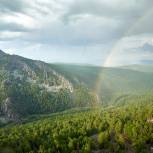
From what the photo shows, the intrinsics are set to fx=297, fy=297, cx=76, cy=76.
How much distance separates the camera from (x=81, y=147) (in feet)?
535

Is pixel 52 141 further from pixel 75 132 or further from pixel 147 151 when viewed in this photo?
pixel 147 151

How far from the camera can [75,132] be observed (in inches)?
7820

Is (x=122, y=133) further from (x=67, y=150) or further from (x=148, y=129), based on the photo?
(x=67, y=150)

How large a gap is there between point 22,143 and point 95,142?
142ft

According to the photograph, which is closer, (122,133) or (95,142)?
(95,142)

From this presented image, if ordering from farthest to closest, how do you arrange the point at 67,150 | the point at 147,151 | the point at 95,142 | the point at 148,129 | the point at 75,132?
1. the point at 75,132
2. the point at 148,129
3. the point at 95,142
4. the point at 67,150
5. the point at 147,151

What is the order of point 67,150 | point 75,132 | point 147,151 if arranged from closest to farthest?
point 147,151
point 67,150
point 75,132

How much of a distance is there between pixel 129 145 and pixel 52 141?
1773 inches

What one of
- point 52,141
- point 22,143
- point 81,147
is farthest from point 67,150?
point 22,143

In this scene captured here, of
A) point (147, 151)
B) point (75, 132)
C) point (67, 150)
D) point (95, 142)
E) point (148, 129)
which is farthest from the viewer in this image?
point (75, 132)

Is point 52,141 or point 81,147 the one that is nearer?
point 81,147

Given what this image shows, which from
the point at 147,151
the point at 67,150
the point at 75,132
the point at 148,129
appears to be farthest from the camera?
the point at 75,132

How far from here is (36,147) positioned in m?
176

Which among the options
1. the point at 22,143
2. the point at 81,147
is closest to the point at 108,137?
the point at 81,147
